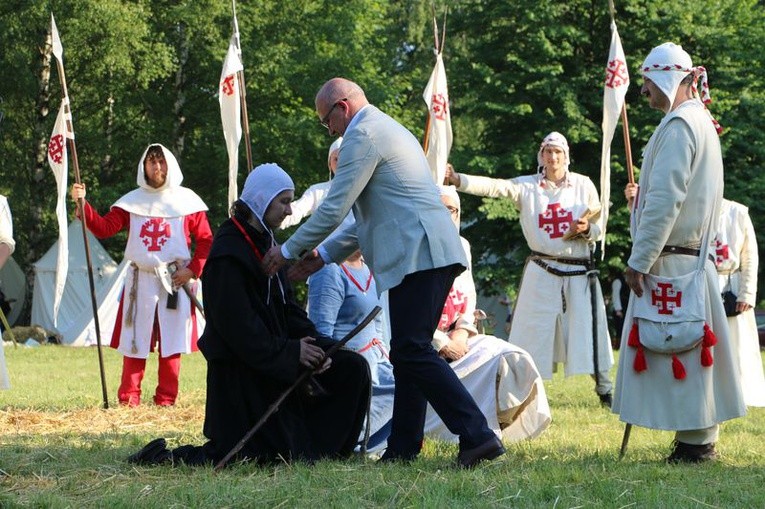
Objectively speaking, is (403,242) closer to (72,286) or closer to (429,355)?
(429,355)

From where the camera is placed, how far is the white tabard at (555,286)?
29.9ft

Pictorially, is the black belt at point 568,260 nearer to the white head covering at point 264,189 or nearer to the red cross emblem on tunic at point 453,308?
the red cross emblem on tunic at point 453,308

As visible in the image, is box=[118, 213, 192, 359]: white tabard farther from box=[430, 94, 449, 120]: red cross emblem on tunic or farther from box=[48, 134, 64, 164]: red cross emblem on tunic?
box=[430, 94, 449, 120]: red cross emblem on tunic

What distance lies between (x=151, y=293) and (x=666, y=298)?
14.9 feet

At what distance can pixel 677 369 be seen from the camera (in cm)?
575

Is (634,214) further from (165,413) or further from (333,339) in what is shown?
(165,413)

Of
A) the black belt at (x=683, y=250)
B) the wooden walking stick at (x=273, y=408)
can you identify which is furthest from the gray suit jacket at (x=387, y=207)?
the black belt at (x=683, y=250)

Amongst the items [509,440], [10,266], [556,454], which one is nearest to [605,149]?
[509,440]

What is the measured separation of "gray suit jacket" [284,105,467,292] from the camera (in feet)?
18.1

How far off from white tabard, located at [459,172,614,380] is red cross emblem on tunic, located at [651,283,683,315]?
10.6 feet

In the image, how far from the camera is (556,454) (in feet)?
20.1

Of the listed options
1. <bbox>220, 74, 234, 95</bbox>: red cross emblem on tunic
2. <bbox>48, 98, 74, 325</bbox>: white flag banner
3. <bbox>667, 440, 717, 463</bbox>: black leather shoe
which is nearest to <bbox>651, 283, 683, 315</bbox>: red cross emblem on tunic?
<bbox>667, 440, 717, 463</bbox>: black leather shoe

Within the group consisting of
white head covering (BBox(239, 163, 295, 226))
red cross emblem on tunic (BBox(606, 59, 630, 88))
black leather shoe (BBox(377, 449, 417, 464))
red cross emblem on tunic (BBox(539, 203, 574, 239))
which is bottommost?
black leather shoe (BBox(377, 449, 417, 464))

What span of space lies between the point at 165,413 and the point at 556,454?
3344 millimetres
